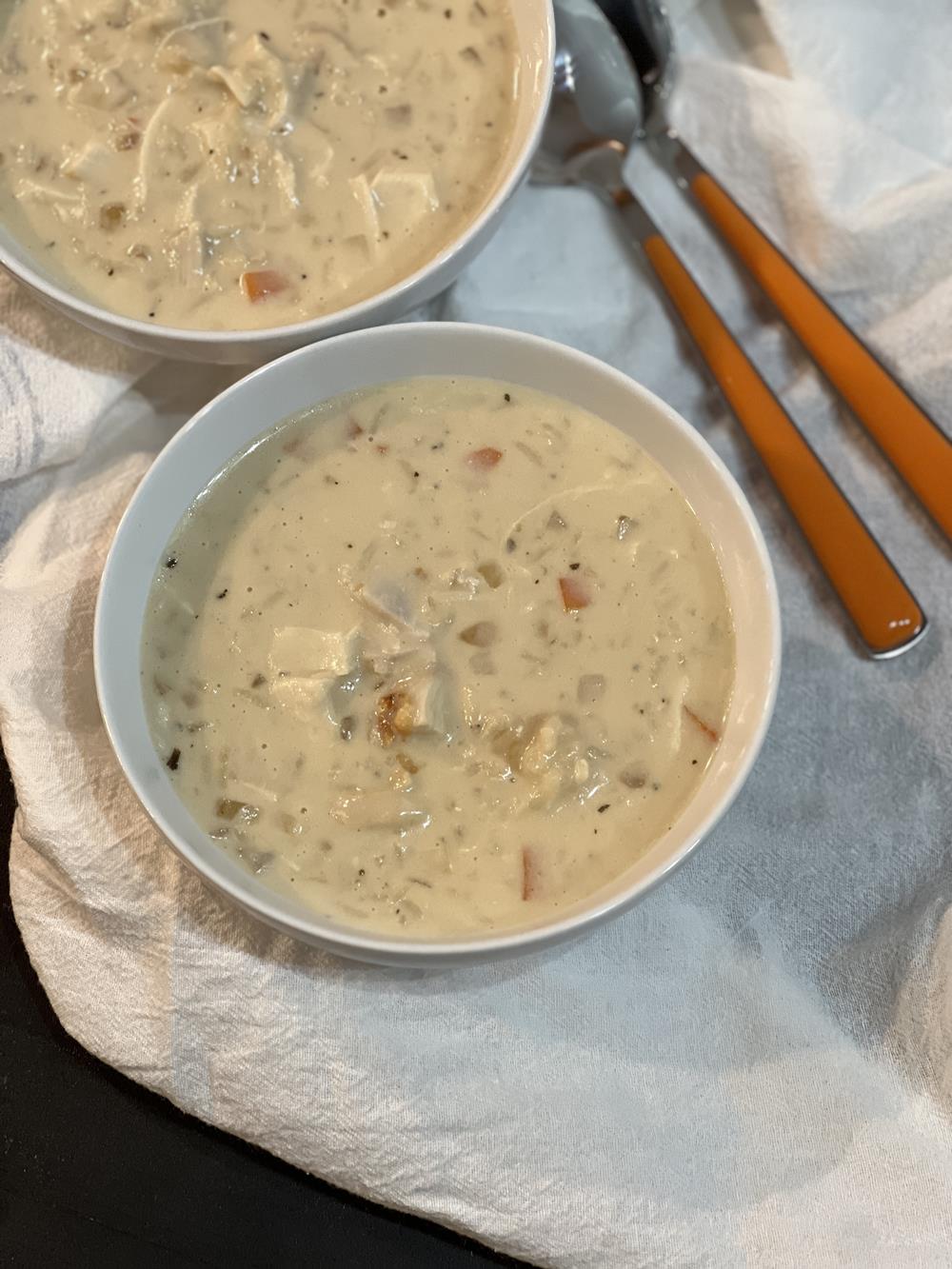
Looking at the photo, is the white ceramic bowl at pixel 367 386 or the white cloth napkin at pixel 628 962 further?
the white cloth napkin at pixel 628 962

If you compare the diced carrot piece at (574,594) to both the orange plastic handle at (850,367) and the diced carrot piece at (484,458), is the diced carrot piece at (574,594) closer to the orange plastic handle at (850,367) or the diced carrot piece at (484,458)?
the diced carrot piece at (484,458)

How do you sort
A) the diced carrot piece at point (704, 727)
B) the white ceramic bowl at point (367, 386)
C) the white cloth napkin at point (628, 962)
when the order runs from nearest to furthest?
the white ceramic bowl at point (367, 386), the diced carrot piece at point (704, 727), the white cloth napkin at point (628, 962)

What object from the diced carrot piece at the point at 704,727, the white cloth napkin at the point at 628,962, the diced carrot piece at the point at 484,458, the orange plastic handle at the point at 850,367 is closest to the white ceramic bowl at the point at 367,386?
the diced carrot piece at the point at 704,727

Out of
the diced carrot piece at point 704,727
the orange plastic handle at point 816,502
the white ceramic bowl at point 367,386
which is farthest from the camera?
the orange plastic handle at point 816,502

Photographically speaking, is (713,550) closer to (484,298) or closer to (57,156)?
(484,298)

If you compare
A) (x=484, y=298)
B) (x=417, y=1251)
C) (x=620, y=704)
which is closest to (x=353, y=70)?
(x=484, y=298)

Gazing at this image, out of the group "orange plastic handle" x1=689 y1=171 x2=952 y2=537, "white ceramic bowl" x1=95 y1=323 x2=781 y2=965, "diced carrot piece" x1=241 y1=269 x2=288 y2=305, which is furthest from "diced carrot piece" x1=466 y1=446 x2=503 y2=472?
"orange plastic handle" x1=689 y1=171 x2=952 y2=537

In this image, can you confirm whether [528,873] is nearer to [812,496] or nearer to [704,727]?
[704,727]

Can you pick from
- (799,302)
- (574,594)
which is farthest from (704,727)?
(799,302)
